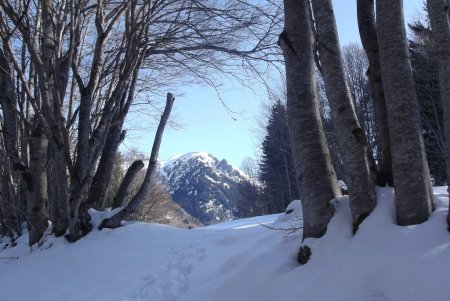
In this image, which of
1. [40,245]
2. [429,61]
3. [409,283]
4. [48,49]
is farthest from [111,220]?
[429,61]

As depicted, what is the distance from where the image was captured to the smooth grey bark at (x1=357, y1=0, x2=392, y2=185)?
133 inches

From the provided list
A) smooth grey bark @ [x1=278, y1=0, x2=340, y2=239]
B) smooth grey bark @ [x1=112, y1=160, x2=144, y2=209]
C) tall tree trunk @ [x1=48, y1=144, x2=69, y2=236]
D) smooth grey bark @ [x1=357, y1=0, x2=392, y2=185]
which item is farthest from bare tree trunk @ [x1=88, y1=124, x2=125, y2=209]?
smooth grey bark @ [x1=357, y1=0, x2=392, y2=185]

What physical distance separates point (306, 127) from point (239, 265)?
1620 millimetres

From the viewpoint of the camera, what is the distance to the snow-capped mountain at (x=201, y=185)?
115 m

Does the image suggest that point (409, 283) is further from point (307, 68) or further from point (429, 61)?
point (429, 61)

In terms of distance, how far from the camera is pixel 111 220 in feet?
21.9

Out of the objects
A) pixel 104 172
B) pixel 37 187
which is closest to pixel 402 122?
pixel 104 172

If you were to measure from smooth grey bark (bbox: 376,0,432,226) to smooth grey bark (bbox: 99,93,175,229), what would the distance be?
4.83 metres

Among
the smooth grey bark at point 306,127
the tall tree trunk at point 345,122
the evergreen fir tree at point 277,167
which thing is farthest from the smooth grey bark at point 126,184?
the evergreen fir tree at point 277,167

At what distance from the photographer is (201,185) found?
12725cm

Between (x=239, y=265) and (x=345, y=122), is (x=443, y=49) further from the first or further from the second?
(x=239, y=265)

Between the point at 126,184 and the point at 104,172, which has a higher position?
the point at 104,172

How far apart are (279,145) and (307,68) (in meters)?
31.0

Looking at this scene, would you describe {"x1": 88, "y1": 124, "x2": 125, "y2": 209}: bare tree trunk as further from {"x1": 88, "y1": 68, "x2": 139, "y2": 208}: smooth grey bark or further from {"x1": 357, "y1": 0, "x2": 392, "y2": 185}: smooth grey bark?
{"x1": 357, "y1": 0, "x2": 392, "y2": 185}: smooth grey bark
